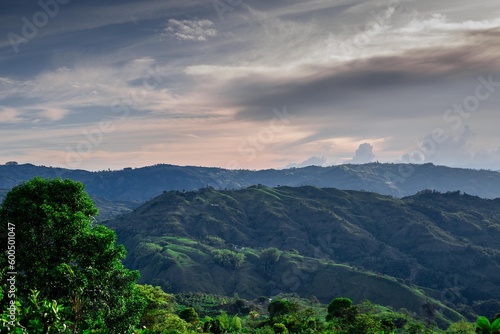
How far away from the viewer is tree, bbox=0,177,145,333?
31.2 metres

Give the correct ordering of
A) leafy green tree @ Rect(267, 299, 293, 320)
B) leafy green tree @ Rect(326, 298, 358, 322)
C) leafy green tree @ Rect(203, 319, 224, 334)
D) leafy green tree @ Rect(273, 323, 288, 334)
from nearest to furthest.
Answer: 1. leafy green tree @ Rect(326, 298, 358, 322)
2. leafy green tree @ Rect(273, 323, 288, 334)
3. leafy green tree @ Rect(203, 319, 224, 334)
4. leafy green tree @ Rect(267, 299, 293, 320)

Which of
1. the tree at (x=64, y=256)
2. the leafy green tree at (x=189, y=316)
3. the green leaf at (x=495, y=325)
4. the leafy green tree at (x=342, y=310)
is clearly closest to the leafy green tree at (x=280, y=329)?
the leafy green tree at (x=342, y=310)

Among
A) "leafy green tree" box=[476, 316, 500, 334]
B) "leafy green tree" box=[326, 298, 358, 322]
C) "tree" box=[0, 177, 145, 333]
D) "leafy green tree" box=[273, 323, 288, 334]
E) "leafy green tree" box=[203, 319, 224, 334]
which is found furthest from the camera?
"leafy green tree" box=[203, 319, 224, 334]

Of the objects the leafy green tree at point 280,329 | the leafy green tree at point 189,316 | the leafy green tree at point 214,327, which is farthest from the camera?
the leafy green tree at point 189,316

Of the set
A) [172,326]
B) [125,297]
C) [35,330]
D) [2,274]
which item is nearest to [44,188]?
[2,274]

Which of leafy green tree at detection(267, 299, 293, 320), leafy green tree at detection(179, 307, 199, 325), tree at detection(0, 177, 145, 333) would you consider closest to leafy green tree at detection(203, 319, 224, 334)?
leafy green tree at detection(179, 307, 199, 325)

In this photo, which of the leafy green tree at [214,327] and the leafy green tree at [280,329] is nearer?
the leafy green tree at [280,329]

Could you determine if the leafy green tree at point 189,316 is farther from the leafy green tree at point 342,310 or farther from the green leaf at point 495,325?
the green leaf at point 495,325

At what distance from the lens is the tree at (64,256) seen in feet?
102

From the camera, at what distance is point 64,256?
3319cm

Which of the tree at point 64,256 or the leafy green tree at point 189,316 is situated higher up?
the tree at point 64,256

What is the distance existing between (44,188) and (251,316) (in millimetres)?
145411

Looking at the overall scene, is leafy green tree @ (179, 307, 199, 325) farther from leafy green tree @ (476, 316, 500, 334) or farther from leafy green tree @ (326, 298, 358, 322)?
leafy green tree @ (476, 316, 500, 334)

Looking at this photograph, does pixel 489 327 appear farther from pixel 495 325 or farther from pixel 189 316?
pixel 189 316
